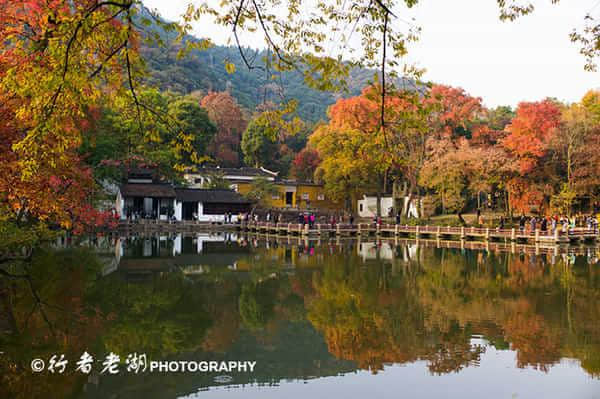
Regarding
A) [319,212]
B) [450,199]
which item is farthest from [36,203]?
[319,212]

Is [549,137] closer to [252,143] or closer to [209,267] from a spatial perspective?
[209,267]

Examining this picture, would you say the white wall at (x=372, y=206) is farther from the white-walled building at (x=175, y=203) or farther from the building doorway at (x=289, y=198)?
the white-walled building at (x=175, y=203)

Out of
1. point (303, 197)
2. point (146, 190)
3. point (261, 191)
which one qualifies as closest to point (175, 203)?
point (146, 190)

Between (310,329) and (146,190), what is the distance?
29.3 m

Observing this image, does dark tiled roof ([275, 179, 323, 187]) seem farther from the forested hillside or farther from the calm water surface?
the calm water surface

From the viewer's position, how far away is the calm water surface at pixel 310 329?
6.03 m

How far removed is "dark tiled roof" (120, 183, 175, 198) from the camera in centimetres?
3488

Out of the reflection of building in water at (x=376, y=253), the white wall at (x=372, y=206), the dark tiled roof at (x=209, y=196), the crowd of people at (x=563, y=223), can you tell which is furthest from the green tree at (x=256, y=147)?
the reflection of building in water at (x=376, y=253)

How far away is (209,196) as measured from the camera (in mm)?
37344

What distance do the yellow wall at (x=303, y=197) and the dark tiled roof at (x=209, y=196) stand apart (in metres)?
3.84

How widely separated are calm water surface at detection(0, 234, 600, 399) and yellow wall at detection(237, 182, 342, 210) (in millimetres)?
27074

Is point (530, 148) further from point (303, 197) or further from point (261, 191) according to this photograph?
point (261, 191)

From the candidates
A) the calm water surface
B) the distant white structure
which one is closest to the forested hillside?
the distant white structure

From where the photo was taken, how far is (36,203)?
1014 cm
